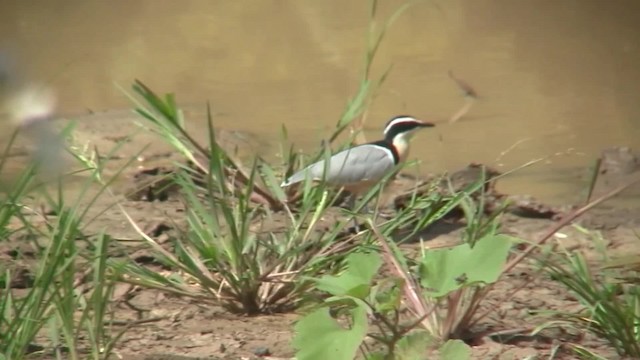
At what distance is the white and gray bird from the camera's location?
4.35 m

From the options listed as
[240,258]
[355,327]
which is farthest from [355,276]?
[240,258]

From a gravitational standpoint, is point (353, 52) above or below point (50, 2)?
below

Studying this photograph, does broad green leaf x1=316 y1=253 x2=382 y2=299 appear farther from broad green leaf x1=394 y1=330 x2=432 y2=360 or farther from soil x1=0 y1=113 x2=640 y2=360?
soil x1=0 y1=113 x2=640 y2=360

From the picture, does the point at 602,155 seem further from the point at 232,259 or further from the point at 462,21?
the point at 462,21

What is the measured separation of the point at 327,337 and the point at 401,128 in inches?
133

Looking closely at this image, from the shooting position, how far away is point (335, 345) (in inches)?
88.4

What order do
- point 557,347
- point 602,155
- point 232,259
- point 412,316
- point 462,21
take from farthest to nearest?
point 462,21 → point 602,155 → point 232,259 → point 412,316 → point 557,347

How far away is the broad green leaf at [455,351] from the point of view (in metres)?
2.27

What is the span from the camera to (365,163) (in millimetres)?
4891

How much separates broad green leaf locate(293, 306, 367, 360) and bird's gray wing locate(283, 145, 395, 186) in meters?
1.95

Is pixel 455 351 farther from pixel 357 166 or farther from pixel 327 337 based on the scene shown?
pixel 357 166

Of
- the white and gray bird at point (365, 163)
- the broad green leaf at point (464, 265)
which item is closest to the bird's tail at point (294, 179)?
the white and gray bird at point (365, 163)

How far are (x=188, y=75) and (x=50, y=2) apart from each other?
239cm

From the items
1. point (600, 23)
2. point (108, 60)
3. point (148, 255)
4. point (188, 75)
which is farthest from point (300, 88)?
point (148, 255)
